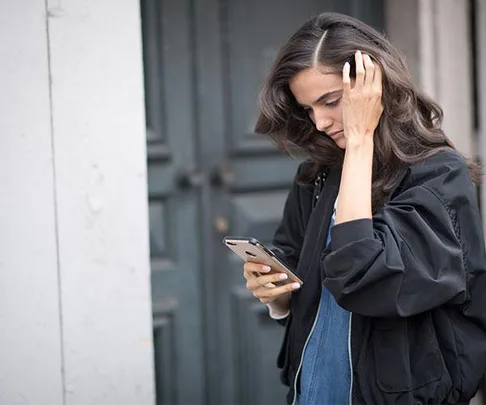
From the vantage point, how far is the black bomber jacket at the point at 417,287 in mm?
2168

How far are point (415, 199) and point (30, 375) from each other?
1527 millimetres

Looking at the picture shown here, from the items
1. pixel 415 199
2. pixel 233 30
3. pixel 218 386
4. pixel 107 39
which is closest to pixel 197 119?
pixel 233 30

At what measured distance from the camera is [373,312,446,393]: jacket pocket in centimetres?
225

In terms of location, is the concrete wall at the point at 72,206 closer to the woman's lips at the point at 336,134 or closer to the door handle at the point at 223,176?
the door handle at the point at 223,176

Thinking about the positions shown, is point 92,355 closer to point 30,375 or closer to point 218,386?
point 30,375

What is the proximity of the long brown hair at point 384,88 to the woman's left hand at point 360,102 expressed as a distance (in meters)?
0.07

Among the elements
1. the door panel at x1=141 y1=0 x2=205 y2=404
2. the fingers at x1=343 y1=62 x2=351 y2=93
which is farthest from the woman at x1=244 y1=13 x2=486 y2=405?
the door panel at x1=141 y1=0 x2=205 y2=404

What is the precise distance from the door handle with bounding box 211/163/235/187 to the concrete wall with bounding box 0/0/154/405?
27.4 inches

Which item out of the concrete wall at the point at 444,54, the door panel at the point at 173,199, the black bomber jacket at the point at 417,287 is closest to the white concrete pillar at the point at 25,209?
the door panel at the point at 173,199

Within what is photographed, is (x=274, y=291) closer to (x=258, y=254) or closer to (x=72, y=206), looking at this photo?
(x=258, y=254)

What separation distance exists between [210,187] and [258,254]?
4.88 ft

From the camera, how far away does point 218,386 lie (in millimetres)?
3906

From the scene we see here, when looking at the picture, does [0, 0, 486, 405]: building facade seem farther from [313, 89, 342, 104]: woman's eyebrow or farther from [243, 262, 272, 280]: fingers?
[313, 89, 342, 104]: woman's eyebrow

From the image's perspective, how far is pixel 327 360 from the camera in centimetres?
240
